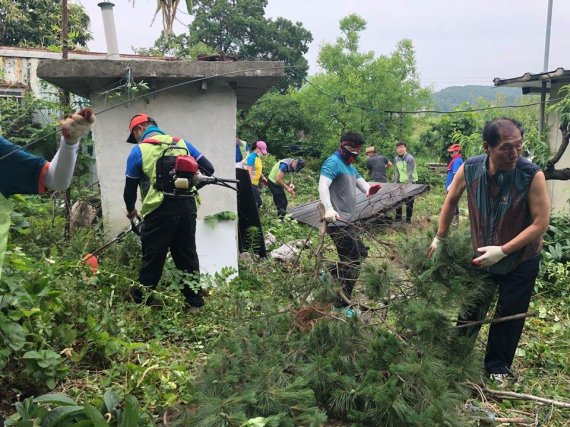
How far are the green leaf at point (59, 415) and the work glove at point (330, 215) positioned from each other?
2.51 m

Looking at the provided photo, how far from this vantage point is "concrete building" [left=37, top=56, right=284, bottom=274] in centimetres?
530

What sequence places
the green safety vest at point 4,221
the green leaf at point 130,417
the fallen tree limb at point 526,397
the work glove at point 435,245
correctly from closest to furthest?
the green safety vest at point 4,221, the green leaf at point 130,417, the fallen tree limb at point 526,397, the work glove at point 435,245

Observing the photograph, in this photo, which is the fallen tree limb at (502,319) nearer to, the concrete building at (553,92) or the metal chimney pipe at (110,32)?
the metal chimney pipe at (110,32)

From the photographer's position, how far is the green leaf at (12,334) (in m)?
2.67

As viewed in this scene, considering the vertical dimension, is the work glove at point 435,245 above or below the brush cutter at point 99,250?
above

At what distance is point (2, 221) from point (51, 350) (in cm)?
135

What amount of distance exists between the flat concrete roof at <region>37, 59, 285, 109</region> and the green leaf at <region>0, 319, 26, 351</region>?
3.03 m

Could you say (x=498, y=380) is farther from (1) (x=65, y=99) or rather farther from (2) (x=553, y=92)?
(2) (x=553, y=92)

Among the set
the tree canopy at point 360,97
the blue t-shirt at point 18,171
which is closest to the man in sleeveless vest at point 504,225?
the blue t-shirt at point 18,171

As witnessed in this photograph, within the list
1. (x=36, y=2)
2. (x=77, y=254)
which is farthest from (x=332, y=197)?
(x=36, y=2)

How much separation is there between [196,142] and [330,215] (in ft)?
6.35

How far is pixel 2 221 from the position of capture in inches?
75.0

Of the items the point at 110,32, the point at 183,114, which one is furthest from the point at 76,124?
the point at 110,32

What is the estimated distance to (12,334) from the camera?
8.85 feet
